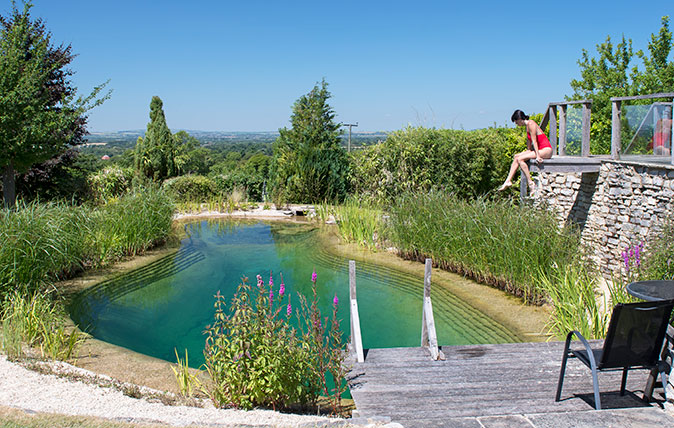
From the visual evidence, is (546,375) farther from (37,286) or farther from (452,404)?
(37,286)

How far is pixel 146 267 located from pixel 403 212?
4369 millimetres

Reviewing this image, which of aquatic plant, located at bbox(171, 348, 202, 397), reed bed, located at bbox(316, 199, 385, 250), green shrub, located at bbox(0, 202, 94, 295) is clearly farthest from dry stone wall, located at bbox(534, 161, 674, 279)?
green shrub, located at bbox(0, 202, 94, 295)

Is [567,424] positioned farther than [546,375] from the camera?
No

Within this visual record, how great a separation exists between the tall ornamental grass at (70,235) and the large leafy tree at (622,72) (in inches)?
594

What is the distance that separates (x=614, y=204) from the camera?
7.02 m

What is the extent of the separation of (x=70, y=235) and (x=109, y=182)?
6.76m

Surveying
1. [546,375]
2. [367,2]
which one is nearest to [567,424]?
[546,375]

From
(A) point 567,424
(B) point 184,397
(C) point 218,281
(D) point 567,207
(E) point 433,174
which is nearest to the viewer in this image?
(A) point 567,424

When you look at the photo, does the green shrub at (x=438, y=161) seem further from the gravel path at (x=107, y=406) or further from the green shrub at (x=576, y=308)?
the gravel path at (x=107, y=406)

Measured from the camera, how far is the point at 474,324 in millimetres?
5941

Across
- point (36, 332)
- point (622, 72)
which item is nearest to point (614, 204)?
point (36, 332)

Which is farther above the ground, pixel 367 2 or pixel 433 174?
pixel 367 2

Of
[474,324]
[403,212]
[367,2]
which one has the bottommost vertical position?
[474,324]

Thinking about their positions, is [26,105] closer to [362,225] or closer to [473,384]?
[362,225]
